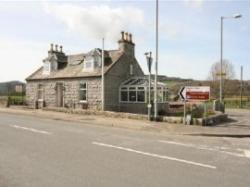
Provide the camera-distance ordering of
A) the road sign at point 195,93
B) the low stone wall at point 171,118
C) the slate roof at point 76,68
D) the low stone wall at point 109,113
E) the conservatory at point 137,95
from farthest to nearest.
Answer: the slate roof at point 76,68 → the conservatory at point 137,95 → the low stone wall at point 109,113 → the road sign at point 195,93 → the low stone wall at point 171,118

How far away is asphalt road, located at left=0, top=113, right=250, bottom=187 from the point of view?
743 centimetres

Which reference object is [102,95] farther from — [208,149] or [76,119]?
[208,149]

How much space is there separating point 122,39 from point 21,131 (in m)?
18.4

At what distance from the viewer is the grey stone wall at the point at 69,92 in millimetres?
30987

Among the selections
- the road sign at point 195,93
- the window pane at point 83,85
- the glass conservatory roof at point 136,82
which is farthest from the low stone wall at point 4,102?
the road sign at point 195,93

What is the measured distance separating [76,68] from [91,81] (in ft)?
11.5

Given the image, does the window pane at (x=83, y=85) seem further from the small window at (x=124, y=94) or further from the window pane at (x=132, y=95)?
the window pane at (x=132, y=95)

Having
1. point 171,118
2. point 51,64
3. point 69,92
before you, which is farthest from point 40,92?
point 171,118

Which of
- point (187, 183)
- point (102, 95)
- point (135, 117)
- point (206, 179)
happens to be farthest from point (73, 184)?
point (102, 95)

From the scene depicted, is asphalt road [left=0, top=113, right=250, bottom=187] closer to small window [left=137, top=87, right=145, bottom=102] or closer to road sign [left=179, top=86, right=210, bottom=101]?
road sign [left=179, top=86, right=210, bottom=101]

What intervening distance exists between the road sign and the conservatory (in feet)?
34.0

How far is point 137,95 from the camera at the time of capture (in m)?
Result: 31.3

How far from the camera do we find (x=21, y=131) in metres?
16.0

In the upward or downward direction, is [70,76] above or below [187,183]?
above
